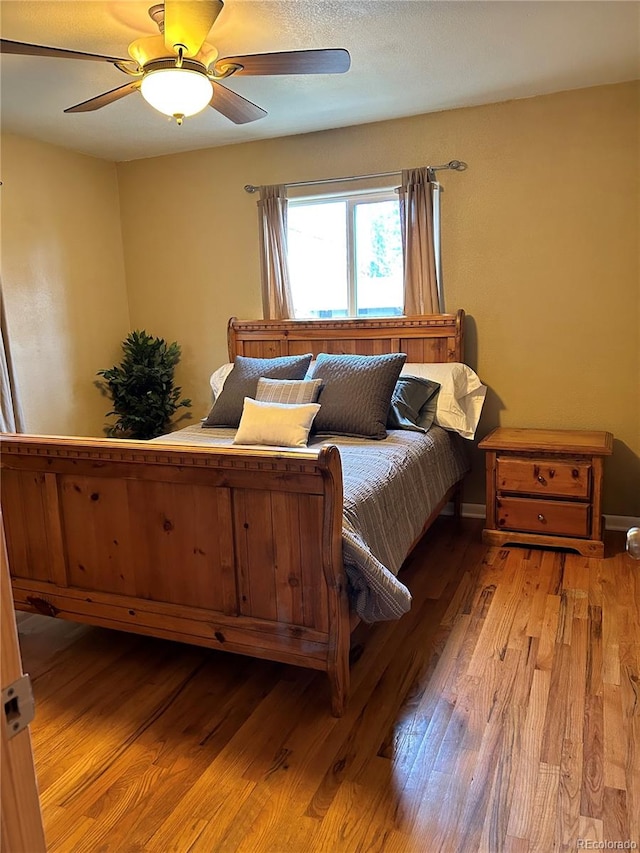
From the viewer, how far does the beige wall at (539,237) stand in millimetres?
3482

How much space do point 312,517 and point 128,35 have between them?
7.12 ft

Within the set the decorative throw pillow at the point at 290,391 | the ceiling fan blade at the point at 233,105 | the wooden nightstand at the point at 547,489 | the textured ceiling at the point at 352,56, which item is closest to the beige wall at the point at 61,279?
the textured ceiling at the point at 352,56

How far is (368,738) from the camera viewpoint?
77.6 inches

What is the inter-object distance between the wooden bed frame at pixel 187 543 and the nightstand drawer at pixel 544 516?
170 cm

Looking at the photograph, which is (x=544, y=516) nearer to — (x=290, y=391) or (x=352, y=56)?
(x=290, y=391)

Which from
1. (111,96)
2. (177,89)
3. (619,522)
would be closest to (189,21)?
(177,89)

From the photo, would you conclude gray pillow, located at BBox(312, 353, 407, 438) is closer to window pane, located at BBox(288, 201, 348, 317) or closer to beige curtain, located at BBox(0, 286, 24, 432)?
window pane, located at BBox(288, 201, 348, 317)

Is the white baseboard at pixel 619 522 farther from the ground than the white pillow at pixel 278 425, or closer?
closer

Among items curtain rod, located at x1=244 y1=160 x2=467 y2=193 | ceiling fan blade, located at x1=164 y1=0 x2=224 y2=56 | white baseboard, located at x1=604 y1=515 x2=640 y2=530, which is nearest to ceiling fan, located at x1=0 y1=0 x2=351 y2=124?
ceiling fan blade, located at x1=164 y1=0 x2=224 y2=56

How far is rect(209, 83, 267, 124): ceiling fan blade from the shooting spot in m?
2.61

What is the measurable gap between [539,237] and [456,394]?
1048mm

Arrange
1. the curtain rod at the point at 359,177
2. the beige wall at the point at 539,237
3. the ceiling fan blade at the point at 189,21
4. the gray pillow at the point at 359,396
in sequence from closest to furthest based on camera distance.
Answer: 1. the ceiling fan blade at the point at 189,21
2. the gray pillow at the point at 359,396
3. the beige wall at the point at 539,237
4. the curtain rod at the point at 359,177

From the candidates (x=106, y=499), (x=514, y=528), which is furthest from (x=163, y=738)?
(x=514, y=528)

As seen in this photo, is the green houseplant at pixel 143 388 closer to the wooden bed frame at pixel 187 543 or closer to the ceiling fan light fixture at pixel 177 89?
the wooden bed frame at pixel 187 543
